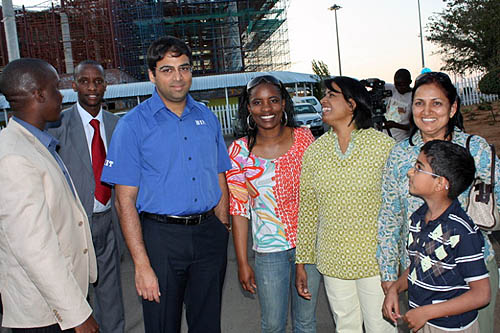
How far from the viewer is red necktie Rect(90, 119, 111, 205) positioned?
12.7 feet

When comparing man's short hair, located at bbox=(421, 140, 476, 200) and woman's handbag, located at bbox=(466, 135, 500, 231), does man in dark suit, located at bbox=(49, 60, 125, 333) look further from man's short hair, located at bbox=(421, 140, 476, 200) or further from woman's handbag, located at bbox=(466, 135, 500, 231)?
woman's handbag, located at bbox=(466, 135, 500, 231)

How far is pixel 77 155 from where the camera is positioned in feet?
12.7

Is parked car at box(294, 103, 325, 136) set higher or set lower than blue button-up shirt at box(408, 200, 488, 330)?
higher

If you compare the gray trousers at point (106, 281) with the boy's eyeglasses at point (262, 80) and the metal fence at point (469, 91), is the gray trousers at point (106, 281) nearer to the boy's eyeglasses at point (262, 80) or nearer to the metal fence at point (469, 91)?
the boy's eyeglasses at point (262, 80)

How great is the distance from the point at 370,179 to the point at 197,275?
123cm

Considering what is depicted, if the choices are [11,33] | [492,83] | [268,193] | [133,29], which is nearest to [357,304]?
[268,193]

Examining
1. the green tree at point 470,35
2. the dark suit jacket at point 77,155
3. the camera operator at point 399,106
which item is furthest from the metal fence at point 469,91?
the dark suit jacket at point 77,155

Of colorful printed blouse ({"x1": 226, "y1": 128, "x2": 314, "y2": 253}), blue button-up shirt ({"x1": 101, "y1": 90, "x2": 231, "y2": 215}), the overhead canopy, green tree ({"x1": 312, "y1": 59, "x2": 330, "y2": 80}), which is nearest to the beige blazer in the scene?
blue button-up shirt ({"x1": 101, "y1": 90, "x2": 231, "y2": 215})

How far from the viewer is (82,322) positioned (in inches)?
90.0

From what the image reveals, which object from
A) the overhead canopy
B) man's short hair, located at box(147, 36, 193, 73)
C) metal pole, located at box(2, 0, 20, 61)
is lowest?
man's short hair, located at box(147, 36, 193, 73)

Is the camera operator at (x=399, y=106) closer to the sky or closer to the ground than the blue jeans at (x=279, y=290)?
closer to the sky

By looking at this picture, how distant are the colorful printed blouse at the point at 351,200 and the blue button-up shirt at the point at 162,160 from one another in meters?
0.73

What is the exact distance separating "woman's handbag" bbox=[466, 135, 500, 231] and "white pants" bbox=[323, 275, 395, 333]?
679 mm

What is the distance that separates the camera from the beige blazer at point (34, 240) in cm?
215
